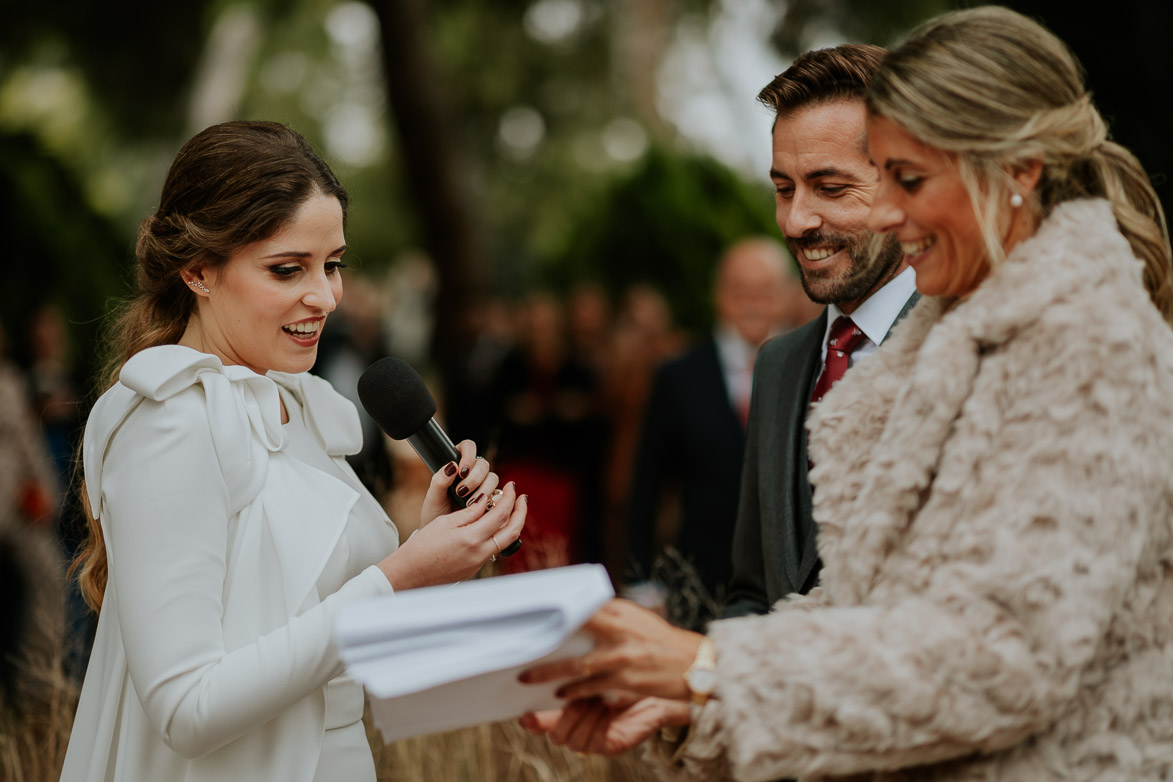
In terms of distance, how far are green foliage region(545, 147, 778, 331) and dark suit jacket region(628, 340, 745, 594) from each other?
518 cm

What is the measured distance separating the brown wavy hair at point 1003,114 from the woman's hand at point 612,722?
0.86m

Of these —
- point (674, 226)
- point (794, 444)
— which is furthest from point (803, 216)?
point (674, 226)

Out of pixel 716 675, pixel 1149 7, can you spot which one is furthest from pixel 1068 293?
pixel 1149 7

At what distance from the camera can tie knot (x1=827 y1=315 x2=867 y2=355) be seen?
2557mm

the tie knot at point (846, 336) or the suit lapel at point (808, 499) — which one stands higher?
the tie knot at point (846, 336)

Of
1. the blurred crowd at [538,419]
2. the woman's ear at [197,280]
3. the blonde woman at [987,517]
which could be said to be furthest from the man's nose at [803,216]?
the blurred crowd at [538,419]

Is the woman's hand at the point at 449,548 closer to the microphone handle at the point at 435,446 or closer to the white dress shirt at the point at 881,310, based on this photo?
the microphone handle at the point at 435,446

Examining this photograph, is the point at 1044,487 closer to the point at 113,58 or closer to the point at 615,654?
the point at 615,654

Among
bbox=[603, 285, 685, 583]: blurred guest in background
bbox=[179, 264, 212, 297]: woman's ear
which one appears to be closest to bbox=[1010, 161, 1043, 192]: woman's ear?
bbox=[179, 264, 212, 297]: woman's ear

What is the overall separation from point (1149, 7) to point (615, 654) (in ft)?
15.6

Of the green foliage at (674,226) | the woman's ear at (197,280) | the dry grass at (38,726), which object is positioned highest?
the green foliage at (674,226)

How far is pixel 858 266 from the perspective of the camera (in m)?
2.53

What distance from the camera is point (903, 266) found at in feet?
8.43

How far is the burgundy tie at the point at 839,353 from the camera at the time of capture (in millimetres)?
2545
